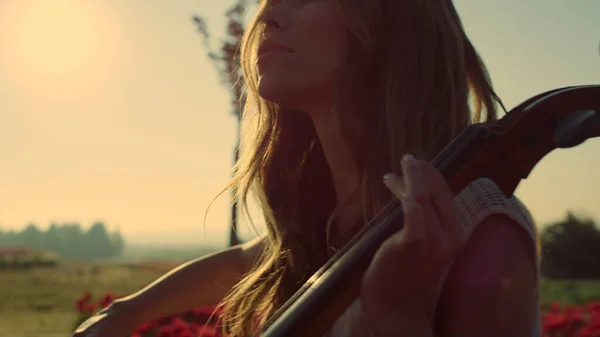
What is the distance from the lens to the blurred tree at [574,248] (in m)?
7.99

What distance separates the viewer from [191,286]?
194 cm

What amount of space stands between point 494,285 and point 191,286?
114cm

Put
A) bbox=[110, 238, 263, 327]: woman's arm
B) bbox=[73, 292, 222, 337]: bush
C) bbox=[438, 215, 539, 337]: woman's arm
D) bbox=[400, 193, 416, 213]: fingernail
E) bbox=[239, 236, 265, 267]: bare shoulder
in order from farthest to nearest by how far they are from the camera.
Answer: bbox=[73, 292, 222, 337]: bush < bbox=[239, 236, 265, 267]: bare shoulder < bbox=[110, 238, 263, 327]: woman's arm < bbox=[438, 215, 539, 337]: woman's arm < bbox=[400, 193, 416, 213]: fingernail

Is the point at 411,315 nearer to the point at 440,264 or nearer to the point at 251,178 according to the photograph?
the point at 440,264

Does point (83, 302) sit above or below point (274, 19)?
below

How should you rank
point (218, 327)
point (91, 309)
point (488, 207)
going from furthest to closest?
point (91, 309) → point (218, 327) → point (488, 207)

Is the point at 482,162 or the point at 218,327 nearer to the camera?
the point at 482,162

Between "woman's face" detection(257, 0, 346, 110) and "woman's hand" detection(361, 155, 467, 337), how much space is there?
704 mm

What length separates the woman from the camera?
1.03m

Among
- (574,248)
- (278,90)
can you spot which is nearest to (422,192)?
(278,90)

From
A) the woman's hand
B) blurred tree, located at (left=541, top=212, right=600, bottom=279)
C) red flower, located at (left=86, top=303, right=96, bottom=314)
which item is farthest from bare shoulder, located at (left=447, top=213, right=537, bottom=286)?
blurred tree, located at (left=541, top=212, right=600, bottom=279)

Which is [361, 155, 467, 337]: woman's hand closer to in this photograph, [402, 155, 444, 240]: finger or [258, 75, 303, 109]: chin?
[402, 155, 444, 240]: finger

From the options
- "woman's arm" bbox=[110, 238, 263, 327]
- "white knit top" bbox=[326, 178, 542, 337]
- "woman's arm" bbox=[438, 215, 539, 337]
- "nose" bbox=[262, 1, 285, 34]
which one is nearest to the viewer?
"woman's arm" bbox=[438, 215, 539, 337]

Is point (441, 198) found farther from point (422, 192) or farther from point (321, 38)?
point (321, 38)
